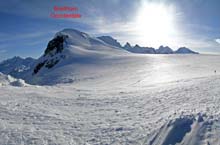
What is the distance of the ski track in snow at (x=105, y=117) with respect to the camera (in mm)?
7922

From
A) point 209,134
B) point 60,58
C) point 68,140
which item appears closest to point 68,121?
point 68,140

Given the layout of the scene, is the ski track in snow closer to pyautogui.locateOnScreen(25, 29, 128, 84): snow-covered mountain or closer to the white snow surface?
the white snow surface

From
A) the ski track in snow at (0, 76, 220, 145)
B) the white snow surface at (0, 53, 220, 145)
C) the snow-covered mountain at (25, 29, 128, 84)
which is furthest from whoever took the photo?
the snow-covered mountain at (25, 29, 128, 84)

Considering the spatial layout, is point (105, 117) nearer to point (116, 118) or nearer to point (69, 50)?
point (116, 118)

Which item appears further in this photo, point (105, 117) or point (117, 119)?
point (105, 117)

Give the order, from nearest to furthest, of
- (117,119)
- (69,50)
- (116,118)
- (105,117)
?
(117,119), (116,118), (105,117), (69,50)

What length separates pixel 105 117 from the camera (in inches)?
416

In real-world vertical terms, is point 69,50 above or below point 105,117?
above

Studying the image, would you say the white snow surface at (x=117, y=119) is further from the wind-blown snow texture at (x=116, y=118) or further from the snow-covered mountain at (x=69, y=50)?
the snow-covered mountain at (x=69, y=50)

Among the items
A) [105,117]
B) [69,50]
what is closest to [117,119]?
[105,117]

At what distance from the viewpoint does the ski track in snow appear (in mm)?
7922

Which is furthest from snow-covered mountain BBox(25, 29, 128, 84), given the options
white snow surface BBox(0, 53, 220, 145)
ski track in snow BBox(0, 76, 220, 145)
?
white snow surface BBox(0, 53, 220, 145)

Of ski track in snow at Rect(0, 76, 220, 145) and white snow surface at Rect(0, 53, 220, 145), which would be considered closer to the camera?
white snow surface at Rect(0, 53, 220, 145)

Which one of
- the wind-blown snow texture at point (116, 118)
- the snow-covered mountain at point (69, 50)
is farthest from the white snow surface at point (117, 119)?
the snow-covered mountain at point (69, 50)
